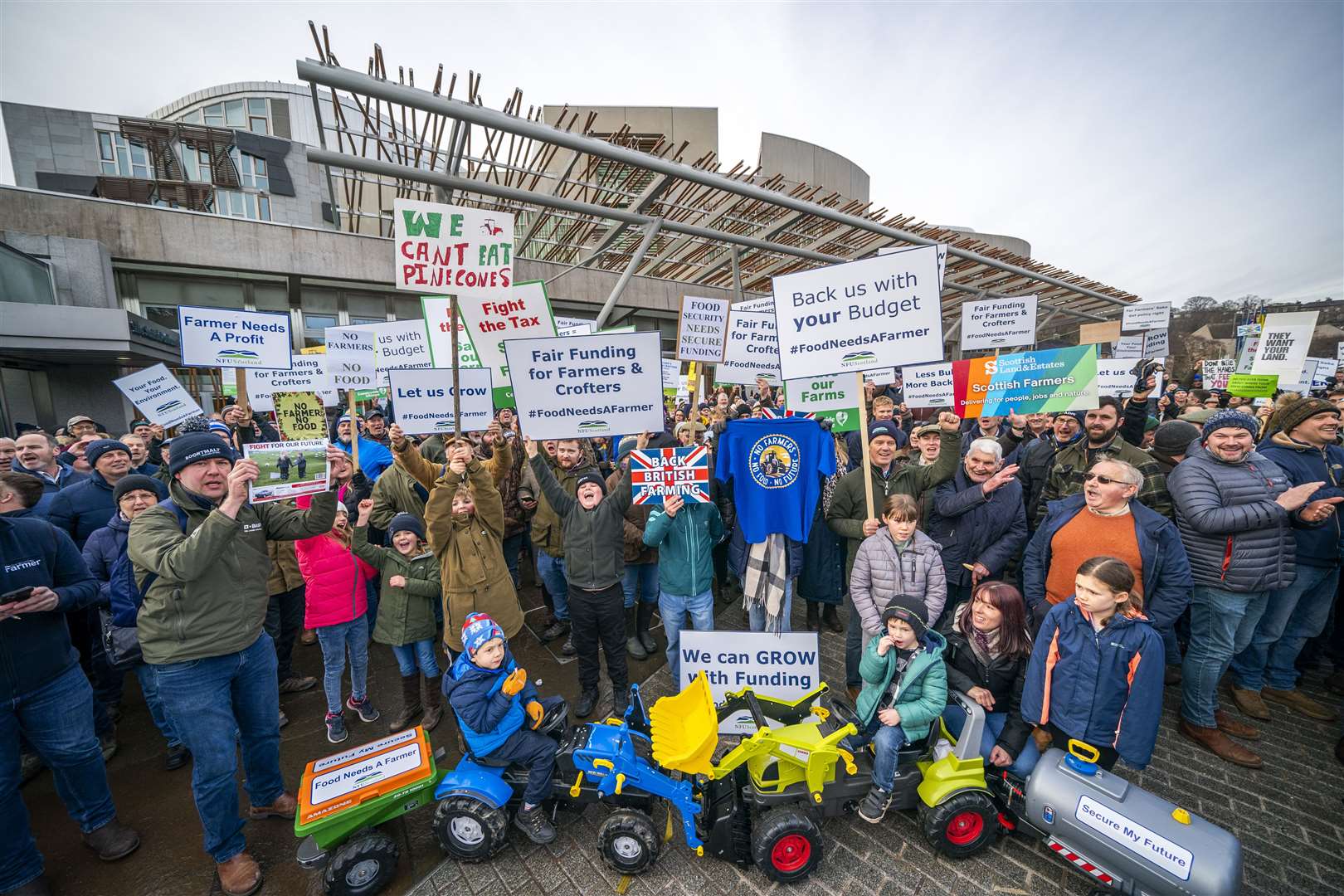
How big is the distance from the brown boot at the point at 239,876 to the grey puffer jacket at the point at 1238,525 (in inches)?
248

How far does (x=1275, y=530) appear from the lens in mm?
3365

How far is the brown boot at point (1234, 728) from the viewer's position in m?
3.55

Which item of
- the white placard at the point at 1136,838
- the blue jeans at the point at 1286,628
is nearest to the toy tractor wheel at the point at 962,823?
the white placard at the point at 1136,838

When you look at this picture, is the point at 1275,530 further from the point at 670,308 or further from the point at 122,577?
the point at 670,308

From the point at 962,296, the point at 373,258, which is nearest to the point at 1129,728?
the point at 373,258

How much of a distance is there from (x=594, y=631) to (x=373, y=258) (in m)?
16.9

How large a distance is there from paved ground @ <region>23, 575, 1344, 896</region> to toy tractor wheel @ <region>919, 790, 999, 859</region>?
93 millimetres

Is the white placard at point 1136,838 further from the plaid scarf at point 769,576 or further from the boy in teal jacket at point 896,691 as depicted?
the plaid scarf at point 769,576

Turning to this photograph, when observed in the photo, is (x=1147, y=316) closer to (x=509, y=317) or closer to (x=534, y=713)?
(x=509, y=317)

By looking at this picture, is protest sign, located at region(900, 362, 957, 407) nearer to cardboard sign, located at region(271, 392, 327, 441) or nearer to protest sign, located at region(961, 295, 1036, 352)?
protest sign, located at region(961, 295, 1036, 352)

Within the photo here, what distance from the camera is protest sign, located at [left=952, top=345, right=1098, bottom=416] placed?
4512 millimetres

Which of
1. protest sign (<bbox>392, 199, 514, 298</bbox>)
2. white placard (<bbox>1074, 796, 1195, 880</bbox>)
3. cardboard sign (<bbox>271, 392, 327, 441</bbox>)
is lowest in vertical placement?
white placard (<bbox>1074, 796, 1195, 880</bbox>)

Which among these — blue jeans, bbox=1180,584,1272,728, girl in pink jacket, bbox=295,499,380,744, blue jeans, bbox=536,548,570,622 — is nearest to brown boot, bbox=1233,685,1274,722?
blue jeans, bbox=1180,584,1272,728

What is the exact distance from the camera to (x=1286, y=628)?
398cm
